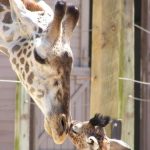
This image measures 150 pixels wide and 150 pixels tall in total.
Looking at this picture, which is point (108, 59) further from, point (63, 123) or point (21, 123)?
point (21, 123)

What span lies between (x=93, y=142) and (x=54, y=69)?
35 centimetres

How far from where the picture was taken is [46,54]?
9.78 feet

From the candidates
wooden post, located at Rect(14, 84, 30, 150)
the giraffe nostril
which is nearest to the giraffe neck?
the giraffe nostril

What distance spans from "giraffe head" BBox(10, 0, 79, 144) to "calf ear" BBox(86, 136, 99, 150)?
108 mm

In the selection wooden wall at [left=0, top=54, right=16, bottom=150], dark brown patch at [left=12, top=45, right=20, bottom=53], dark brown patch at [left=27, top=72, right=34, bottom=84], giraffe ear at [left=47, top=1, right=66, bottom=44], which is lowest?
wooden wall at [left=0, top=54, right=16, bottom=150]

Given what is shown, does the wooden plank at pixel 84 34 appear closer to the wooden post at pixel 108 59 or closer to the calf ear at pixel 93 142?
the wooden post at pixel 108 59

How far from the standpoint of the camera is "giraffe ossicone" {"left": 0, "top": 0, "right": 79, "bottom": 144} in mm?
2943

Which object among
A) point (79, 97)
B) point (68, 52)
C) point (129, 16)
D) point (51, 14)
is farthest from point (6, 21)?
point (79, 97)

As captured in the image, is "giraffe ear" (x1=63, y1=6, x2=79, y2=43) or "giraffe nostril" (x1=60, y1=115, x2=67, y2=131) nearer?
"giraffe nostril" (x1=60, y1=115, x2=67, y2=131)

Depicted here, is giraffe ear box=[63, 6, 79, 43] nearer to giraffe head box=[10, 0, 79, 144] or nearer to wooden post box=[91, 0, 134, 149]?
giraffe head box=[10, 0, 79, 144]

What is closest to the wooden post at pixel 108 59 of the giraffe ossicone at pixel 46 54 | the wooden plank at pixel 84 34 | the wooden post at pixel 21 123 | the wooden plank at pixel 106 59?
the wooden plank at pixel 106 59

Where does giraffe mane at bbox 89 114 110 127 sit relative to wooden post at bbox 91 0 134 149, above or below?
below

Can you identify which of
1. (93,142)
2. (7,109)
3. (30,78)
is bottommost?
(7,109)

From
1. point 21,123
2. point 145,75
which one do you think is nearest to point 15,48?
point 21,123
